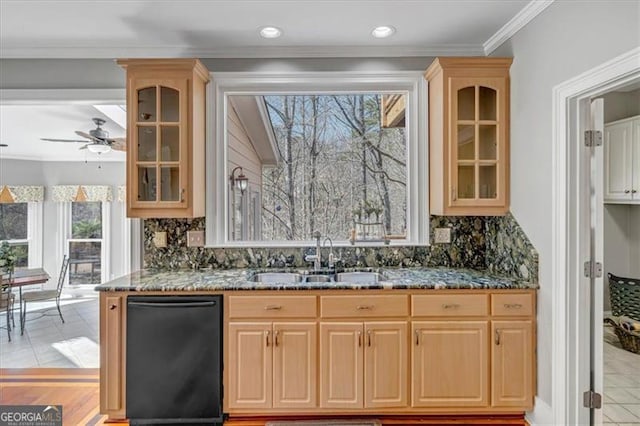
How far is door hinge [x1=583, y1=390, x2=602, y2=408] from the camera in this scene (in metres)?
2.13

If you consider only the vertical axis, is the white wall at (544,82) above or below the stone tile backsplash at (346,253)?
above

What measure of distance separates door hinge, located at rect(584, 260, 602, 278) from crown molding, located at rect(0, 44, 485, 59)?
177 cm

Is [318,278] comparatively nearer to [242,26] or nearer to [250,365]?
[250,365]

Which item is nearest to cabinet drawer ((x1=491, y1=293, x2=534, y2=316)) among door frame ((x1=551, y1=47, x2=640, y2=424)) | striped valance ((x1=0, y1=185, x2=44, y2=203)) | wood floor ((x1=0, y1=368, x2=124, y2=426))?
door frame ((x1=551, y1=47, x2=640, y2=424))

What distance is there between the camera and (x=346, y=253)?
3080 millimetres

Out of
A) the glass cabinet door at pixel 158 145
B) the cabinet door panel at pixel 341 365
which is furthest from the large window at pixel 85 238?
the cabinet door panel at pixel 341 365

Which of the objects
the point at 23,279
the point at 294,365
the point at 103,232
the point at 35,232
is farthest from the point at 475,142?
the point at 35,232

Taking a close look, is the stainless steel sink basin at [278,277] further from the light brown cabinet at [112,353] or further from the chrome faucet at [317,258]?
the light brown cabinet at [112,353]

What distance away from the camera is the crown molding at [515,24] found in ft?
7.63

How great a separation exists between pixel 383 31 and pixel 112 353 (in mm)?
2778

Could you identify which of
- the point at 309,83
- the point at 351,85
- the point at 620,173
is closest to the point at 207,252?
the point at 309,83

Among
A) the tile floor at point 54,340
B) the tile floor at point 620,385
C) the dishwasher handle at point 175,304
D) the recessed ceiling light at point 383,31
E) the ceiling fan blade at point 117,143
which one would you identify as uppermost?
the recessed ceiling light at point 383,31

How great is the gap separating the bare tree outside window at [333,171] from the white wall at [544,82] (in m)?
0.89

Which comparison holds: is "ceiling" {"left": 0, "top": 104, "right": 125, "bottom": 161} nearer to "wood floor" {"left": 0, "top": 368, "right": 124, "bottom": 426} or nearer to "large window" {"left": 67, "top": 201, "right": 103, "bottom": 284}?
"large window" {"left": 67, "top": 201, "right": 103, "bottom": 284}
